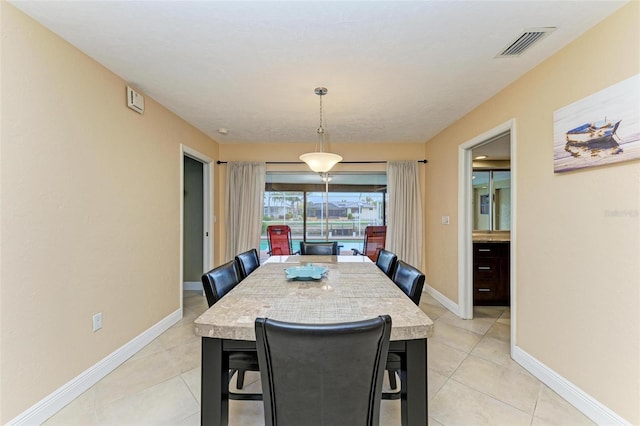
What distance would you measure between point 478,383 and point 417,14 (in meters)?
2.48

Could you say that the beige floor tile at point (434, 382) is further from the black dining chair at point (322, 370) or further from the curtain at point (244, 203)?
the curtain at point (244, 203)

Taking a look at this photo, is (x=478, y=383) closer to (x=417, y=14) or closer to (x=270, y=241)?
(x=417, y=14)

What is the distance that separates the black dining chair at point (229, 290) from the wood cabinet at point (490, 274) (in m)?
3.08

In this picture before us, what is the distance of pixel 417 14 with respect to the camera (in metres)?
1.58

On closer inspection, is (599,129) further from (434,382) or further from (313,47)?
(434,382)

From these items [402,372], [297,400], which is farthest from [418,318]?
[297,400]

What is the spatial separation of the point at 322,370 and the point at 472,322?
9.64ft

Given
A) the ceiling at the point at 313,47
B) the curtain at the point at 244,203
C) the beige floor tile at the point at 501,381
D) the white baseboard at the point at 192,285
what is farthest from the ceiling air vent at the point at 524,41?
the white baseboard at the point at 192,285

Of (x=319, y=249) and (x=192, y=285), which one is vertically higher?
(x=319, y=249)

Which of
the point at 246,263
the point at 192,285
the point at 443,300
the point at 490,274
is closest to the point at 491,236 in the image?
the point at 490,274

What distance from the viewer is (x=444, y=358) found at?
7.91 feet

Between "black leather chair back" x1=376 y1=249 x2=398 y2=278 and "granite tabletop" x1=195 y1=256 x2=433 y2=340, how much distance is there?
17cm

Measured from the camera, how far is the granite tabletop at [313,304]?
1170 mm

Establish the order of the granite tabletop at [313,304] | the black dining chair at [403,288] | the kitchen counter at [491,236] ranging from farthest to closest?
the kitchen counter at [491,236], the black dining chair at [403,288], the granite tabletop at [313,304]
